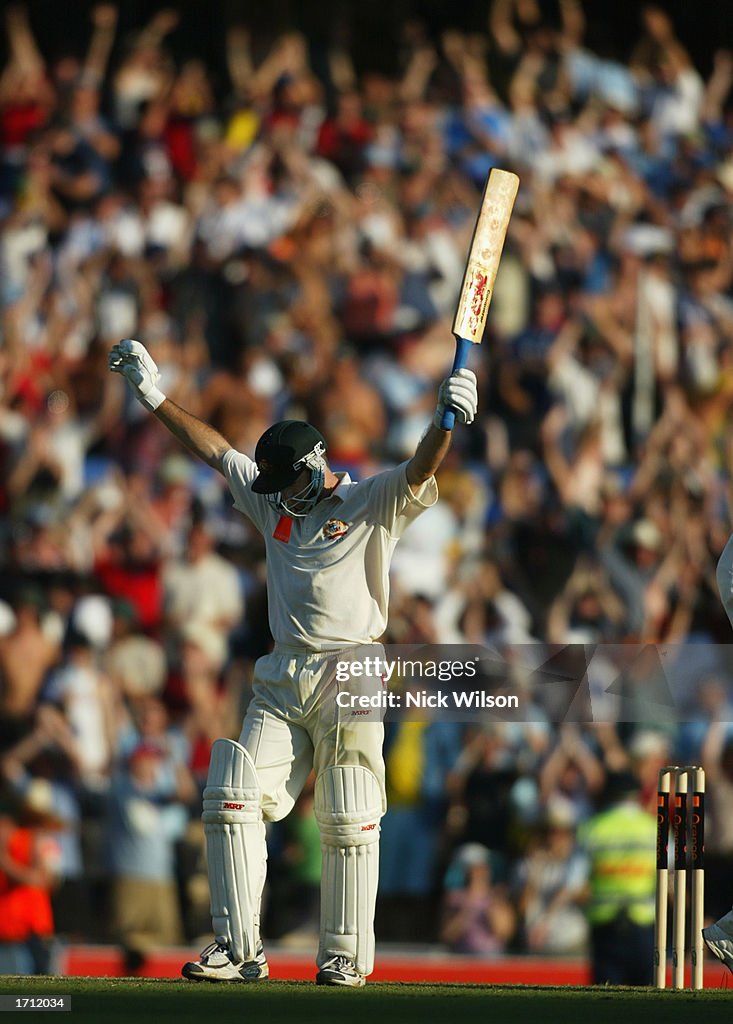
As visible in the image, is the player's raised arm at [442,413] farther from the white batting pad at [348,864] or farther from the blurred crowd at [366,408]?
the blurred crowd at [366,408]

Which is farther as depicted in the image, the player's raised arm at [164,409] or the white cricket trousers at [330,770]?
the player's raised arm at [164,409]

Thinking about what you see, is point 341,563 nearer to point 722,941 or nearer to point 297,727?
point 297,727

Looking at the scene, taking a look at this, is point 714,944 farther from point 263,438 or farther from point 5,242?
point 5,242

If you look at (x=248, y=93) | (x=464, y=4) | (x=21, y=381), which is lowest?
(x=21, y=381)

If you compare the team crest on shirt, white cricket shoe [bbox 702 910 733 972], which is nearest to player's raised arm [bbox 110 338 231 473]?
the team crest on shirt

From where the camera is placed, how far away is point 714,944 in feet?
21.6

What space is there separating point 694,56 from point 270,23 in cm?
337

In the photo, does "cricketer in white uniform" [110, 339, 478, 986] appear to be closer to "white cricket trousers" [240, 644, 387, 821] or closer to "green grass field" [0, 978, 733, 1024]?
"white cricket trousers" [240, 644, 387, 821]

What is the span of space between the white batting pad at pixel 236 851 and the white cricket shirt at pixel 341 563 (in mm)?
527

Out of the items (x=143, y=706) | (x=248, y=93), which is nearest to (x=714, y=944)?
(x=143, y=706)

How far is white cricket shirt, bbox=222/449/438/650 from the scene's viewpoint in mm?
6586

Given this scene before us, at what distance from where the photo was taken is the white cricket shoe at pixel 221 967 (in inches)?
249

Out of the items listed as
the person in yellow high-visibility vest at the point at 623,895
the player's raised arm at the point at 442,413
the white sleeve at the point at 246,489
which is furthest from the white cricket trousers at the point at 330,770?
the person in yellow high-visibility vest at the point at 623,895

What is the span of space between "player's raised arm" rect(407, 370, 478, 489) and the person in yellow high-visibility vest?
3.45 meters
